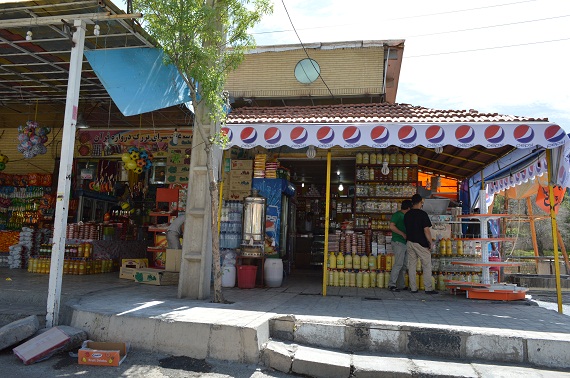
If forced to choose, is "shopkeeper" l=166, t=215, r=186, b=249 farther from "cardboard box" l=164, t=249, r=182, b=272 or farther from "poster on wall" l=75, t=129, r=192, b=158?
"poster on wall" l=75, t=129, r=192, b=158

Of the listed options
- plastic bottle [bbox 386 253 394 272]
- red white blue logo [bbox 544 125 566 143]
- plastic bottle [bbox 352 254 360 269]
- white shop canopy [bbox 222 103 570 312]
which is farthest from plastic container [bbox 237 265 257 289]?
red white blue logo [bbox 544 125 566 143]

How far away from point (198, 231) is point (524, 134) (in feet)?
18.9

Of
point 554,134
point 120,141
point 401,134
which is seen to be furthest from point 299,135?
point 120,141

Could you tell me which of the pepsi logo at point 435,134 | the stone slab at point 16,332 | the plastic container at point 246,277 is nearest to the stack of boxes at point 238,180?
the plastic container at point 246,277

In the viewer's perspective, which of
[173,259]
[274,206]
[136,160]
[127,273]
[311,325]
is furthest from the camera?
[136,160]

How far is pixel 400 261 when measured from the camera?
8.88 meters

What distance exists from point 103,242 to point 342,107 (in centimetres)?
699

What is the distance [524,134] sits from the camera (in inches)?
280

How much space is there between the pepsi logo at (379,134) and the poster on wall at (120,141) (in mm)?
6079

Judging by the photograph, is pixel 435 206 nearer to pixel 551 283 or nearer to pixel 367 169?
pixel 367 169

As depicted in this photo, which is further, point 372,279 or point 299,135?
point 372,279

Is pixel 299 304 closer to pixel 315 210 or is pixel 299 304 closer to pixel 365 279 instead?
pixel 365 279

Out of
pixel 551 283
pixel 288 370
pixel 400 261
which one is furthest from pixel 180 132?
pixel 551 283

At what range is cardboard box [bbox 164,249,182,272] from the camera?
30.1 ft
